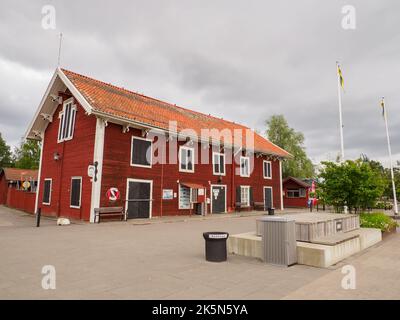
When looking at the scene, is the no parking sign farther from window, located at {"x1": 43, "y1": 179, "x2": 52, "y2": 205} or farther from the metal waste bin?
the metal waste bin

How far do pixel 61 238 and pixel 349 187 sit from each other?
12.2 m

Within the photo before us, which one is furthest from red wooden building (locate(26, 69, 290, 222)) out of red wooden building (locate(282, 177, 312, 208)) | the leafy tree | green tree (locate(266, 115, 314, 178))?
green tree (locate(266, 115, 314, 178))

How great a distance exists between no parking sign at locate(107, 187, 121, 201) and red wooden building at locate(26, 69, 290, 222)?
159 millimetres

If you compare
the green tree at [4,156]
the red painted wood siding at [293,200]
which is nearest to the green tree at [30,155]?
the green tree at [4,156]

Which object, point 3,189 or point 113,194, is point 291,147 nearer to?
point 113,194

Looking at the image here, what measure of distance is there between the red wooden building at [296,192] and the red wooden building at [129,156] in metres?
11.7

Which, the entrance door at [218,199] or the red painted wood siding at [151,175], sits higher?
the red painted wood siding at [151,175]

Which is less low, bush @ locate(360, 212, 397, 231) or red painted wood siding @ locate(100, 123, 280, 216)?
red painted wood siding @ locate(100, 123, 280, 216)

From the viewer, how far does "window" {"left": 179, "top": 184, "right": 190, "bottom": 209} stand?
68.4 ft

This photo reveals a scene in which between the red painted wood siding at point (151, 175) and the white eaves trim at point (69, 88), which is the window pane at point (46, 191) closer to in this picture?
the white eaves trim at point (69, 88)

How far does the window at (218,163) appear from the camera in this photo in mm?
23797

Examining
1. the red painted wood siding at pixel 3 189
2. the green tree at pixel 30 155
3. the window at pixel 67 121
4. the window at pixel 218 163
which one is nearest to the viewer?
the window at pixel 67 121

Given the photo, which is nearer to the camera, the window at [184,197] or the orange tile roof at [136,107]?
the orange tile roof at [136,107]
